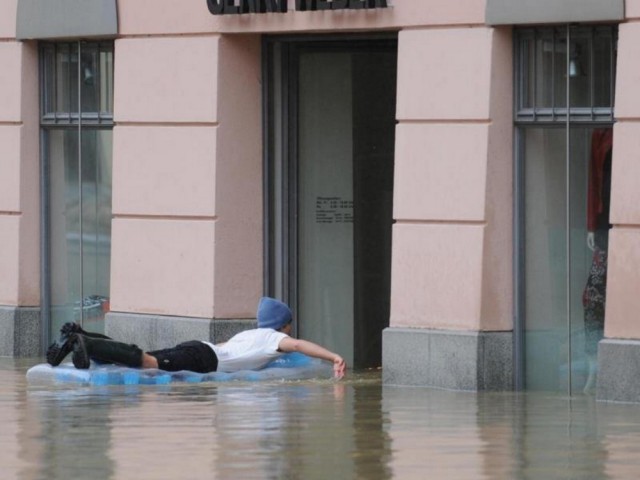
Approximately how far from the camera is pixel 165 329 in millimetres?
18891

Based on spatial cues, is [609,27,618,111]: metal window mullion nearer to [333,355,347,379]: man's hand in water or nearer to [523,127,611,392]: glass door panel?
[523,127,611,392]: glass door panel

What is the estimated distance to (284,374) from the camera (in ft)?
57.6

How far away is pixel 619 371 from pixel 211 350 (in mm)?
3579

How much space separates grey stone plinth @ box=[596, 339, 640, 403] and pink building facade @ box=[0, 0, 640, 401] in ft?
0.06

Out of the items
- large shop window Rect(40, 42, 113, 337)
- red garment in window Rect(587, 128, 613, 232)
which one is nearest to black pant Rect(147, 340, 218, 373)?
large shop window Rect(40, 42, 113, 337)

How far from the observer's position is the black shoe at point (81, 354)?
16.6 metres

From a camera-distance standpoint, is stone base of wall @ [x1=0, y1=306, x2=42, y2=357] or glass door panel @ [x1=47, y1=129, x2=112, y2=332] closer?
glass door panel @ [x1=47, y1=129, x2=112, y2=332]

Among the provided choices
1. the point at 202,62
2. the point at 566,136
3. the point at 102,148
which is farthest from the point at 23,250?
the point at 566,136

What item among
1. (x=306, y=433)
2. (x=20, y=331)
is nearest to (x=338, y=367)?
(x=306, y=433)

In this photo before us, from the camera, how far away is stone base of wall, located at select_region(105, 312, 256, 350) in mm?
18531

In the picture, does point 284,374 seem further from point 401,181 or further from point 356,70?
point 356,70

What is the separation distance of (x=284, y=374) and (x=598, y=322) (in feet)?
9.09

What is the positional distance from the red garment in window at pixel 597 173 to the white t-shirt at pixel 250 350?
9.35ft

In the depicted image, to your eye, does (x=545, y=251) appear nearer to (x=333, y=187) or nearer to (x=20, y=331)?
(x=333, y=187)
